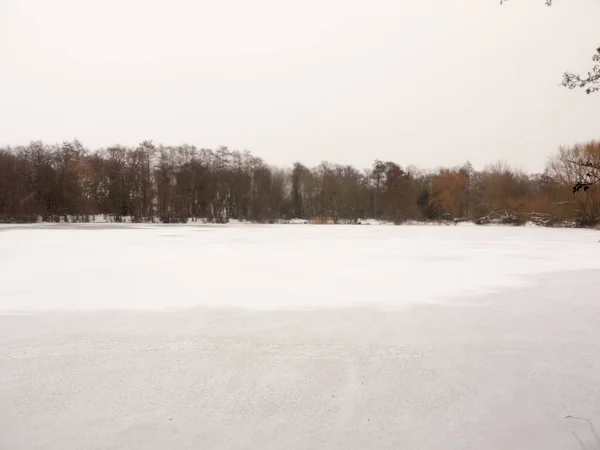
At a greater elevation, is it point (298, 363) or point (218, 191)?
point (218, 191)

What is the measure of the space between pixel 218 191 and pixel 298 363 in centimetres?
5823

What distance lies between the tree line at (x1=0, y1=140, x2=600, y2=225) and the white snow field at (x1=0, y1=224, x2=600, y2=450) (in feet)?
135

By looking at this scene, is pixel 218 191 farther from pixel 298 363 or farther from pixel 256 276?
pixel 298 363

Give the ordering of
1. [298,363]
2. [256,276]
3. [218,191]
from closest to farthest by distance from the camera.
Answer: [298,363] → [256,276] → [218,191]

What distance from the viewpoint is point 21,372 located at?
4.76m

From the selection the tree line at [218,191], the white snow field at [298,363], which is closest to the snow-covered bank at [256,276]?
the white snow field at [298,363]

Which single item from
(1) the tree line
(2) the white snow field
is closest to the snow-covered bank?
(2) the white snow field

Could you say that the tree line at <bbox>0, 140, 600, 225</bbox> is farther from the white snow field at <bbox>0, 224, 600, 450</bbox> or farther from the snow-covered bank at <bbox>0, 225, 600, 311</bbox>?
the white snow field at <bbox>0, 224, 600, 450</bbox>

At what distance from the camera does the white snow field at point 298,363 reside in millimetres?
3588

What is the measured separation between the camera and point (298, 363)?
16.5 feet

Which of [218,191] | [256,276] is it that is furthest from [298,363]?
[218,191]

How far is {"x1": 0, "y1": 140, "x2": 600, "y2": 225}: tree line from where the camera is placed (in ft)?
169

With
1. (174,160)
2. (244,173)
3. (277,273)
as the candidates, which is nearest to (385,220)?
(244,173)

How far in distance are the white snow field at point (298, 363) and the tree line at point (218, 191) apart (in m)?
41.1
